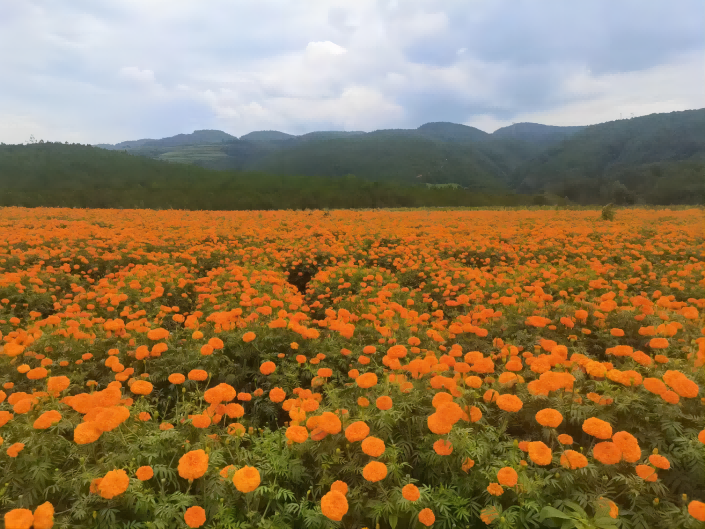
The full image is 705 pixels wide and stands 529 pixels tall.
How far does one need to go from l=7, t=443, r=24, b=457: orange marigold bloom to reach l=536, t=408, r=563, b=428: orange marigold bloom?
3.13 metres

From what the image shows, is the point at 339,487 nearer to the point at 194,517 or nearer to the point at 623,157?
the point at 194,517

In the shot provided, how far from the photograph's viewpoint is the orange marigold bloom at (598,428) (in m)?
2.04

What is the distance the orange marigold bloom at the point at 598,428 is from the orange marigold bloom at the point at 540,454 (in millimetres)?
277

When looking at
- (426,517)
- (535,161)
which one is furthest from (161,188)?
(535,161)

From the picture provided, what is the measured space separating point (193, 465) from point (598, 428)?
2.36m

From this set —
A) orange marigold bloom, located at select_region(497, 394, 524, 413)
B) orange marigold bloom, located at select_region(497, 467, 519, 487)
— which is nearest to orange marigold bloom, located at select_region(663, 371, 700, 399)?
orange marigold bloom, located at select_region(497, 394, 524, 413)

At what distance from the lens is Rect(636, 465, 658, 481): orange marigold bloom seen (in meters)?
1.90

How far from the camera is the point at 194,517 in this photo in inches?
71.7

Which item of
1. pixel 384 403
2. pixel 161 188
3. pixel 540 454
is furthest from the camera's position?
pixel 161 188

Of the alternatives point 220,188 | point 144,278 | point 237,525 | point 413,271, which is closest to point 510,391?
point 237,525

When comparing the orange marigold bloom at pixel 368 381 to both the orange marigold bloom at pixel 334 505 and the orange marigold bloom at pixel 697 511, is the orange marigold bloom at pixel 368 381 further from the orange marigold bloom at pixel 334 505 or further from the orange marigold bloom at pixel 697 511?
the orange marigold bloom at pixel 697 511

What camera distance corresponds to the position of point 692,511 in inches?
63.9

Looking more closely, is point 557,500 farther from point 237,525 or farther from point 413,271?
point 413,271

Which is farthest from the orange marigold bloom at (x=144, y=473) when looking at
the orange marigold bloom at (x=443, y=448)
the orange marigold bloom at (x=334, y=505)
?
the orange marigold bloom at (x=443, y=448)
